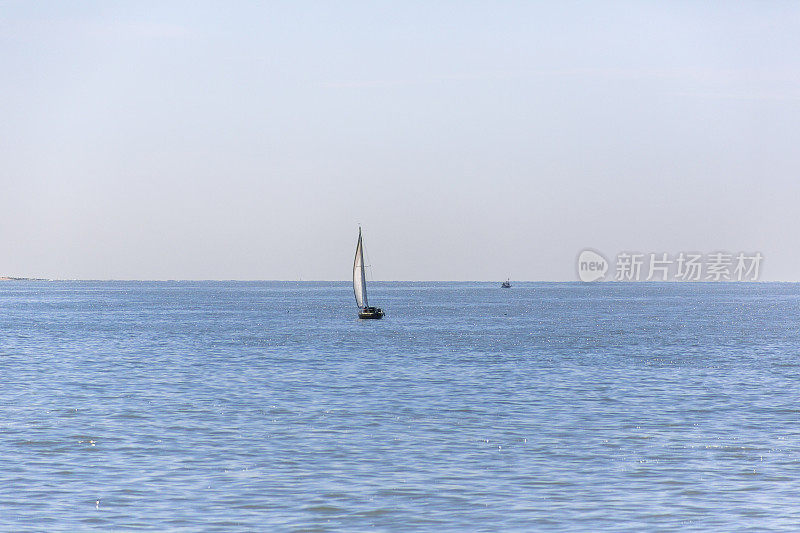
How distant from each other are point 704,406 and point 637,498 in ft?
59.8

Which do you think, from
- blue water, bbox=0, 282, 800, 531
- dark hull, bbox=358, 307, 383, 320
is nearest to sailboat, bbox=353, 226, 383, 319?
dark hull, bbox=358, 307, 383, 320

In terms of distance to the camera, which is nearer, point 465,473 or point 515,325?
point 465,473

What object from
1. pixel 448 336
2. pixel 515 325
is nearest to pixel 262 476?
pixel 448 336

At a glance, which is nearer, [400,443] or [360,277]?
[400,443]

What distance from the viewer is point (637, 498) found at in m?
23.1

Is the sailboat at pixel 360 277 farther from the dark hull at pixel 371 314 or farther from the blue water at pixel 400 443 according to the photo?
the blue water at pixel 400 443

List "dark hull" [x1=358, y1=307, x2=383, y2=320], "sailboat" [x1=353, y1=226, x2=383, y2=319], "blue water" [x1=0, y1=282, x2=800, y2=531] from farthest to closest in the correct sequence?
"dark hull" [x1=358, y1=307, x2=383, y2=320] < "sailboat" [x1=353, y1=226, x2=383, y2=319] < "blue water" [x1=0, y1=282, x2=800, y2=531]

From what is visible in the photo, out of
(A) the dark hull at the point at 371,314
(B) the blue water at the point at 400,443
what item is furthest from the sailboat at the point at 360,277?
(B) the blue water at the point at 400,443

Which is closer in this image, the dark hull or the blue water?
the blue water

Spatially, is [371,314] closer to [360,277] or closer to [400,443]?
[360,277]

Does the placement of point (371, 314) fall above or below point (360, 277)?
below

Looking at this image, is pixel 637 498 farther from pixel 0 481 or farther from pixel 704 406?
pixel 704 406

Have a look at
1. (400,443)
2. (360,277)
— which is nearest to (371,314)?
(360,277)

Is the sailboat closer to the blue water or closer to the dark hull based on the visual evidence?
the dark hull
